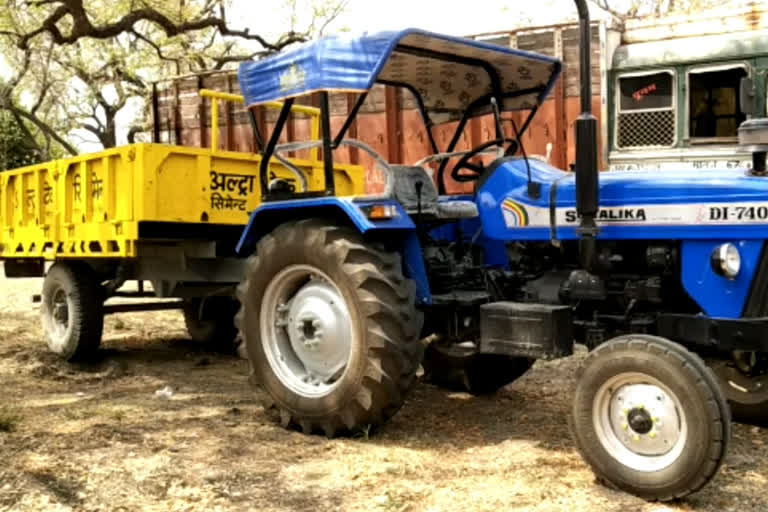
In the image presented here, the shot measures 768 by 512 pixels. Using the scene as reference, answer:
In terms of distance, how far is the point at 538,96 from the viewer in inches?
205

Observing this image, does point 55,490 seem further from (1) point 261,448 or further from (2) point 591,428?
(2) point 591,428

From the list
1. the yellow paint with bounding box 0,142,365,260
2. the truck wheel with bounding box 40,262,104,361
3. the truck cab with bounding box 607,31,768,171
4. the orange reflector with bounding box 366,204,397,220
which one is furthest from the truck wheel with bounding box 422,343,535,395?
the truck cab with bounding box 607,31,768,171

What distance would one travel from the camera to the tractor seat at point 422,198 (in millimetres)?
4750

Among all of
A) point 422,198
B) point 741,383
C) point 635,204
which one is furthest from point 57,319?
point 741,383

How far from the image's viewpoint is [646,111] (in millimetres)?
8125

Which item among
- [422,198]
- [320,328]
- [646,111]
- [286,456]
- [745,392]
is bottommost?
[286,456]

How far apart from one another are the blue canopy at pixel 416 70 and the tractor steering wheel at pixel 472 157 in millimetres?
390

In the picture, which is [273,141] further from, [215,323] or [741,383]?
[215,323]

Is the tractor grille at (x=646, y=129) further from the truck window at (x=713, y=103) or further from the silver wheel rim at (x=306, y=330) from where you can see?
the silver wheel rim at (x=306, y=330)

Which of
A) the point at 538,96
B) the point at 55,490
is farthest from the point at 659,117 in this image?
the point at 55,490

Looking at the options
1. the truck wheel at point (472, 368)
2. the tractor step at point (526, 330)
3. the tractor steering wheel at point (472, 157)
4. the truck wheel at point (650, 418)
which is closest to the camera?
the truck wheel at point (650, 418)

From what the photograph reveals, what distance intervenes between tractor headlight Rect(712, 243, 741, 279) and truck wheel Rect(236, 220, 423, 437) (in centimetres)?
141

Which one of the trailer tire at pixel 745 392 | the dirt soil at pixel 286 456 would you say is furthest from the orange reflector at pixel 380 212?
the trailer tire at pixel 745 392

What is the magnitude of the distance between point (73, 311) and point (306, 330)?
318 cm
